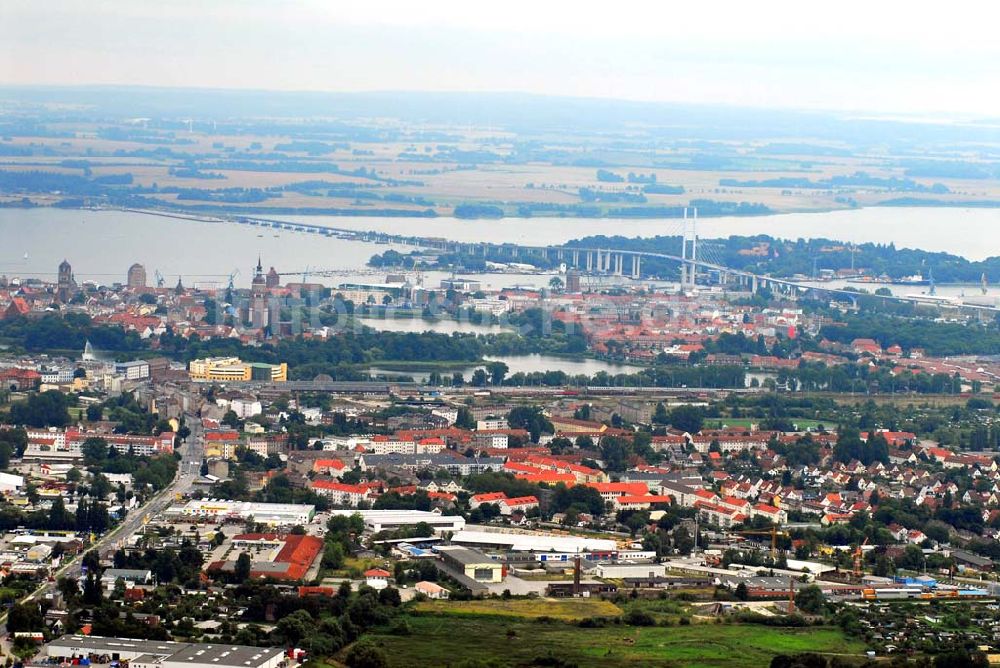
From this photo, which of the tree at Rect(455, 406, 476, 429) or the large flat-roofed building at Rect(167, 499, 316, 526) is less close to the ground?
the large flat-roofed building at Rect(167, 499, 316, 526)

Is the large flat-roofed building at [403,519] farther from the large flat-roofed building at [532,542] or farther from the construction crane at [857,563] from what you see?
the construction crane at [857,563]

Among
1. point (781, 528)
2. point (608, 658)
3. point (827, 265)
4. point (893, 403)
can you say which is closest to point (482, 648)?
point (608, 658)

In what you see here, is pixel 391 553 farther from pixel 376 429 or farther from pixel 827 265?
pixel 827 265

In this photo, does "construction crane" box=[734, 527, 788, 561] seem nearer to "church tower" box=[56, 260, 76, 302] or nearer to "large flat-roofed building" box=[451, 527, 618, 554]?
"large flat-roofed building" box=[451, 527, 618, 554]

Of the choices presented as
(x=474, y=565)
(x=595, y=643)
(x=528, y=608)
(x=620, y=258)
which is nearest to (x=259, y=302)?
(x=620, y=258)

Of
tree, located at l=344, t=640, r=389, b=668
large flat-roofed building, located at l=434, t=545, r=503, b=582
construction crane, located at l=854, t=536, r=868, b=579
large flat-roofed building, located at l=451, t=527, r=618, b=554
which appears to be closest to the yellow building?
large flat-roofed building, located at l=451, t=527, r=618, b=554

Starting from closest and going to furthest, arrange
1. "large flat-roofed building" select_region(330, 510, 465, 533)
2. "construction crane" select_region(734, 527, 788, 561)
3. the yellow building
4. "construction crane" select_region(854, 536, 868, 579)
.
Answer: "construction crane" select_region(854, 536, 868, 579)
"construction crane" select_region(734, 527, 788, 561)
"large flat-roofed building" select_region(330, 510, 465, 533)
the yellow building
